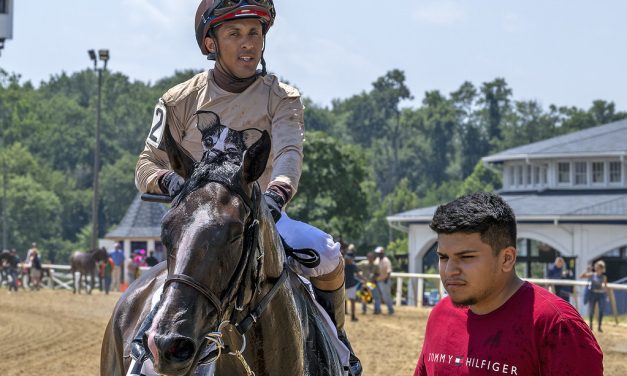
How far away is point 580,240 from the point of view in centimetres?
4134

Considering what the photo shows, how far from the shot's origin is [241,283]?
14.1 feet

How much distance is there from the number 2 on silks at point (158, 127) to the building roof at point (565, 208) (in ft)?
112

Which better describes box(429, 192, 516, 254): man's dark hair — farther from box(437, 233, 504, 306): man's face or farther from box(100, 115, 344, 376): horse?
box(100, 115, 344, 376): horse

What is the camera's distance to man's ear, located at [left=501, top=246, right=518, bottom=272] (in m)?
3.58

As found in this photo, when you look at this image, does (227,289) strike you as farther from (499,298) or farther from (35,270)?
(35,270)

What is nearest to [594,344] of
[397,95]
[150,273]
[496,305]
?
[496,305]

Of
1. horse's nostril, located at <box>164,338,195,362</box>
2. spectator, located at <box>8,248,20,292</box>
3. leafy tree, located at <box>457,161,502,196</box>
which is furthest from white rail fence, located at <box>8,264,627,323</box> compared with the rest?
leafy tree, located at <box>457,161,502,196</box>

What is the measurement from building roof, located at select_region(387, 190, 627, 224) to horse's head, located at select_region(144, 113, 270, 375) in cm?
3511

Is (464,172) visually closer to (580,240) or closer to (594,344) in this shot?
(580,240)

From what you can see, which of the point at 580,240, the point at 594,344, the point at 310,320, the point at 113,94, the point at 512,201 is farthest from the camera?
the point at 113,94

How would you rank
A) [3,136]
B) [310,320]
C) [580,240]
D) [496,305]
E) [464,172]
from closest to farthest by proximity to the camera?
[496,305] → [310,320] → [580,240] → [3,136] → [464,172]

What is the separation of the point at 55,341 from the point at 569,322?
1731 centimetres

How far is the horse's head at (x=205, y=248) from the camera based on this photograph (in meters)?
3.86

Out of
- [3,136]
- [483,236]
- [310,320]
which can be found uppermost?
[3,136]
